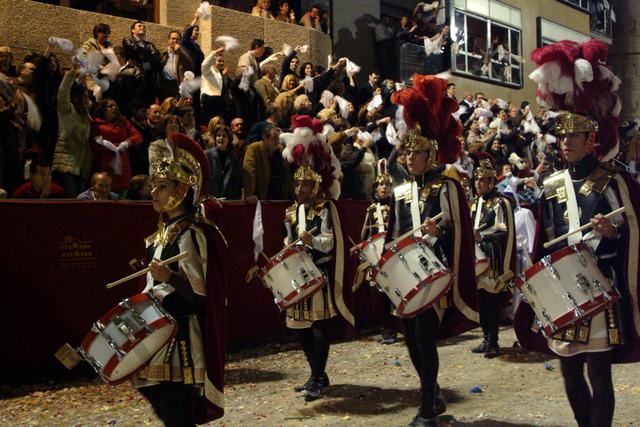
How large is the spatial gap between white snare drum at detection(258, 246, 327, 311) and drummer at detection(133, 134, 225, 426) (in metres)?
1.98

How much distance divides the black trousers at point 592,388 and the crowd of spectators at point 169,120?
1938 millimetres

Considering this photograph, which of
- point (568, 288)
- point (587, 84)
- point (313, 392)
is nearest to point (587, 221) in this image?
point (568, 288)

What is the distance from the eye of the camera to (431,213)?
17.8 ft

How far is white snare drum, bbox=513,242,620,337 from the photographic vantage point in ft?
13.5

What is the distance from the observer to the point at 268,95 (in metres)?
11.2

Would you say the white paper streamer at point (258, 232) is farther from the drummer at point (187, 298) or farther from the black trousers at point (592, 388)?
the black trousers at point (592, 388)

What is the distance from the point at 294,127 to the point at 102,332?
3.71 metres

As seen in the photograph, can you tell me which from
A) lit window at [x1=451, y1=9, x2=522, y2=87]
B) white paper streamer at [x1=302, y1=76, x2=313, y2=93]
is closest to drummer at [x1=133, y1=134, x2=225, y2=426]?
white paper streamer at [x1=302, y1=76, x2=313, y2=93]

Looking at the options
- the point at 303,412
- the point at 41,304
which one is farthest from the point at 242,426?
the point at 41,304

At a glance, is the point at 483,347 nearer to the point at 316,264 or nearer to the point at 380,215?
the point at 380,215

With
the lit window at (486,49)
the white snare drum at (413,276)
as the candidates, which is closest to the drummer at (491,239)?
the white snare drum at (413,276)

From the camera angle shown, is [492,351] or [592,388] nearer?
[592,388]

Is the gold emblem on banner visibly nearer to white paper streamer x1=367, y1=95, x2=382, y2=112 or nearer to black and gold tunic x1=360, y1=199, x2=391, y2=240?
black and gold tunic x1=360, y1=199, x2=391, y2=240

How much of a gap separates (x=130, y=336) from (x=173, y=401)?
48 centimetres
